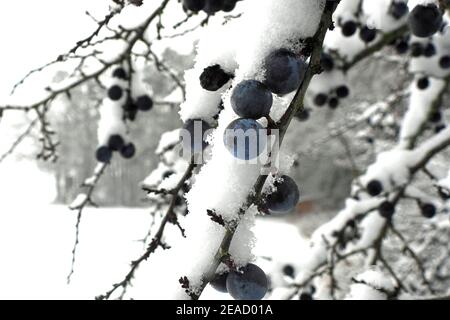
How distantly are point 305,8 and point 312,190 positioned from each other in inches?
932

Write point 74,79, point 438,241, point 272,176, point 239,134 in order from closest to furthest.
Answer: point 239,134, point 272,176, point 74,79, point 438,241

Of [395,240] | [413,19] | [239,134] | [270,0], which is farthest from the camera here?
[395,240]

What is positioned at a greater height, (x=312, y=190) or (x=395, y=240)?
(x=312, y=190)

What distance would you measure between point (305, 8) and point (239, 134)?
398mm

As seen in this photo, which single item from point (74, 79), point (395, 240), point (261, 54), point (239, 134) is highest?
point (395, 240)

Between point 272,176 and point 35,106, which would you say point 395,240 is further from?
point 272,176

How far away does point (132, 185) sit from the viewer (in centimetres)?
3344

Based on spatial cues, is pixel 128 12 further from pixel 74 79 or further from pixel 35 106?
pixel 35 106

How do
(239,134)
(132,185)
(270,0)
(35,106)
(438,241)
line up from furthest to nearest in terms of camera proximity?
1. (132,185)
2. (438,241)
3. (35,106)
4. (270,0)
5. (239,134)

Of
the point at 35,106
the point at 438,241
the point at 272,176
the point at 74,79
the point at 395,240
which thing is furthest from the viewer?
the point at 395,240

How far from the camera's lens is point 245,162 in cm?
114

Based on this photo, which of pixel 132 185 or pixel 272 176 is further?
pixel 132 185

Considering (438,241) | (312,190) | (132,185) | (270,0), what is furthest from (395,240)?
(132,185)

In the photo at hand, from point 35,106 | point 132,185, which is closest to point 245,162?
point 35,106
